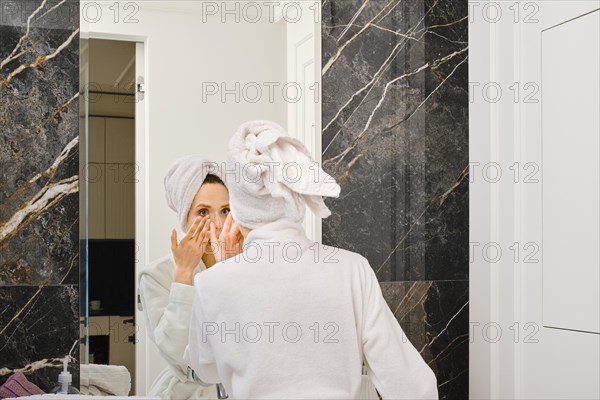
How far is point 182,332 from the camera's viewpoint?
1.77 metres

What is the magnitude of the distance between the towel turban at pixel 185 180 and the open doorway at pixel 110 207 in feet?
0.29

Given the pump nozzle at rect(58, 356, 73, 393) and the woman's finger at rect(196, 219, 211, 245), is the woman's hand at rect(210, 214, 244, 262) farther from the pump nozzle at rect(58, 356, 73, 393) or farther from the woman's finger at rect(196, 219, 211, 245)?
the pump nozzle at rect(58, 356, 73, 393)

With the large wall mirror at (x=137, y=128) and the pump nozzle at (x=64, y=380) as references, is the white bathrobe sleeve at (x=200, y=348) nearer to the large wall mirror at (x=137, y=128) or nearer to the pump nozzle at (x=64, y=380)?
the large wall mirror at (x=137, y=128)

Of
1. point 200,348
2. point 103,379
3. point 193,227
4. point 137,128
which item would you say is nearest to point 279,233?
A: point 200,348

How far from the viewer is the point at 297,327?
1.44 meters

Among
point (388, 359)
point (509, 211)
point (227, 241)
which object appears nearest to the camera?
point (388, 359)

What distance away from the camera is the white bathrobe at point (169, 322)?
175 centimetres

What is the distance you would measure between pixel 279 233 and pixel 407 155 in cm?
78

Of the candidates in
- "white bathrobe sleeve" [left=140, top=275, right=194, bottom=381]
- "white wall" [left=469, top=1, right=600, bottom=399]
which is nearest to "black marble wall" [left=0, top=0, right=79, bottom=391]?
"white bathrobe sleeve" [left=140, top=275, right=194, bottom=381]

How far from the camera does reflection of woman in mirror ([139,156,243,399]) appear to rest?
1.75 metres

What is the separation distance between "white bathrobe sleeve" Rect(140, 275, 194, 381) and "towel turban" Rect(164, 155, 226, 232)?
15 cm

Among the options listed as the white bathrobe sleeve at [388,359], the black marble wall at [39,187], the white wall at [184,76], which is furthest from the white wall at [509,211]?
the black marble wall at [39,187]

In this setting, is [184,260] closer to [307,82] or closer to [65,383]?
[65,383]

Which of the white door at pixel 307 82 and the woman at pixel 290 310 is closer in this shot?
the woman at pixel 290 310
